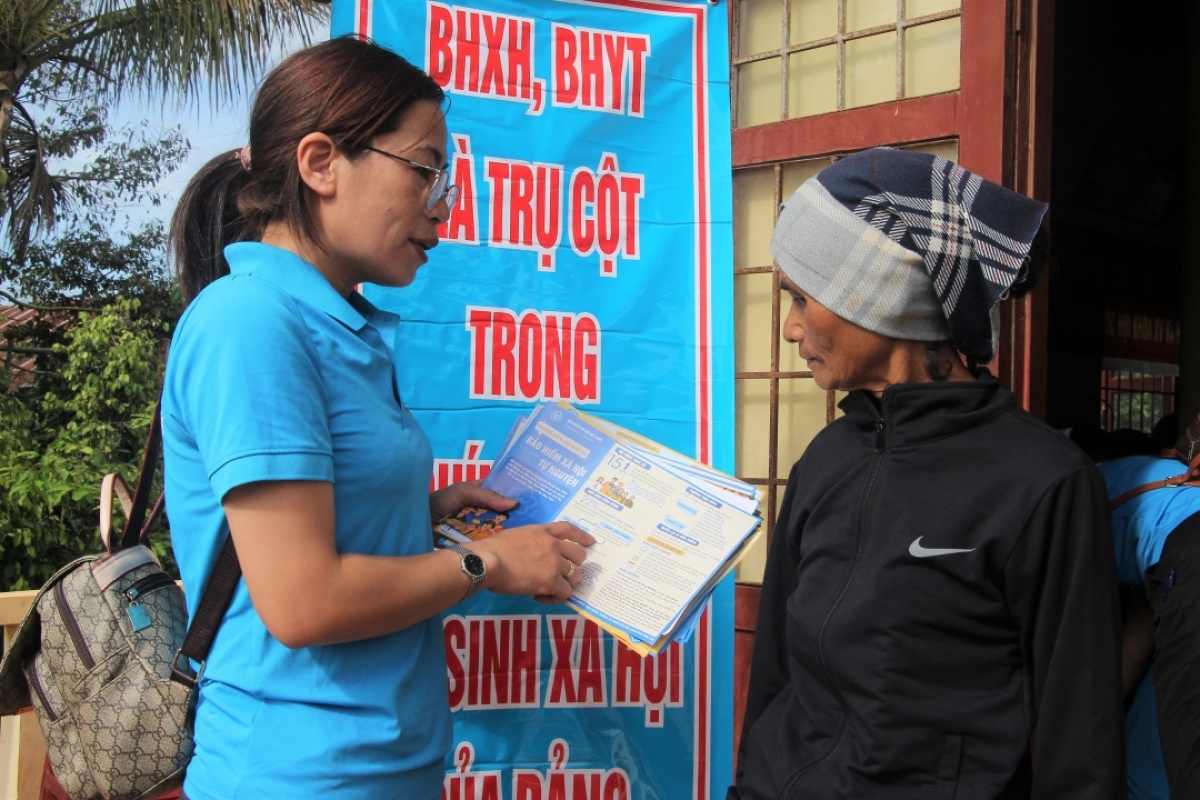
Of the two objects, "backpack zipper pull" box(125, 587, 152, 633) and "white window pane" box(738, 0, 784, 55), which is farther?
"white window pane" box(738, 0, 784, 55)

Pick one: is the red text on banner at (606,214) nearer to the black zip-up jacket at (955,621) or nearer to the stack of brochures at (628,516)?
the stack of brochures at (628,516)

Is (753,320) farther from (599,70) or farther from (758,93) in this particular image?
(599,70)

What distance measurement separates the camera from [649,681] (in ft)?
7.14

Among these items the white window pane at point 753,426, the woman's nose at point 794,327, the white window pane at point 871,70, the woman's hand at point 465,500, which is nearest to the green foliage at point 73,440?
the white window pane at point 753,426

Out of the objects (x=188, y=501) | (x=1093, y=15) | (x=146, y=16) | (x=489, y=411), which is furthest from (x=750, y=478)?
(x=146, y=16)

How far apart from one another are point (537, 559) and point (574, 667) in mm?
793

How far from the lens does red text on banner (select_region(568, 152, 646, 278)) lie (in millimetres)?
2227

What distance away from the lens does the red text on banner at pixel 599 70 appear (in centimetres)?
223

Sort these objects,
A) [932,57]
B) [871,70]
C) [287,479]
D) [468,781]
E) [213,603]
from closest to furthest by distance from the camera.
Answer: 1. [287,479]
2. [213,603]
3. [468,781]
4. [932,57]
5. [871,70]

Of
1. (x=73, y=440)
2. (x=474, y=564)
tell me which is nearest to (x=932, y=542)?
(x=474, y=564)

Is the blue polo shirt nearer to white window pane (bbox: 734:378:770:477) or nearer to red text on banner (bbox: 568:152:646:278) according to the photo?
red text on banner (bbox: 568:152:646:278)

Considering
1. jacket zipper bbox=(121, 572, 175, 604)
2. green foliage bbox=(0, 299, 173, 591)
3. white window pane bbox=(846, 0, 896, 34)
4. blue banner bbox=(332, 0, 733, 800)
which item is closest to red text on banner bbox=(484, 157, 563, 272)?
blue banner bbox=(332, 0, 733, 800)

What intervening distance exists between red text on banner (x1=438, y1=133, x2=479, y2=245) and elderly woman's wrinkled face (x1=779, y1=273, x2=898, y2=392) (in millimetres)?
901

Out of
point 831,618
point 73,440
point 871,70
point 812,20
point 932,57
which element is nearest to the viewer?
point 831,618
